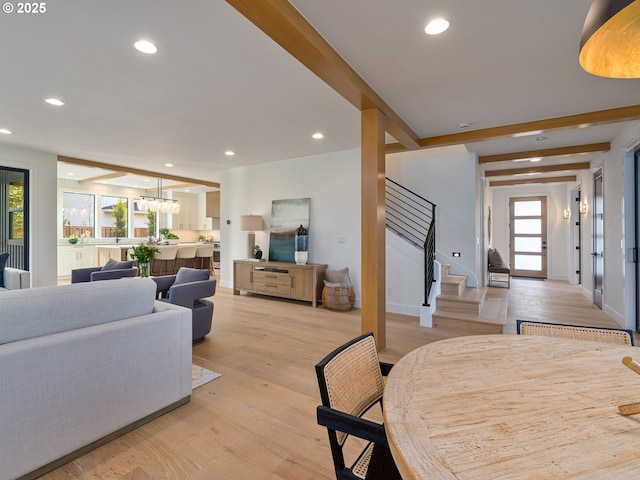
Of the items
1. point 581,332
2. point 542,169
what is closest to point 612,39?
point 581,332

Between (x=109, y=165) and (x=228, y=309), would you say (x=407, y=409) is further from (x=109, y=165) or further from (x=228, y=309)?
(x=109, y=165)

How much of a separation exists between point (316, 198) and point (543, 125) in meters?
3.54

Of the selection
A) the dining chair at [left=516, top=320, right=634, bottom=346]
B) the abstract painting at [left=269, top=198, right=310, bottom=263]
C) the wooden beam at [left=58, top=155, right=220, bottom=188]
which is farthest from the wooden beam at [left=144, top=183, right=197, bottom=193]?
the dining chair at [left=516, top=320, right=634, bottom=346]

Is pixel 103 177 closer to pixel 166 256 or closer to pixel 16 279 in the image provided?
pixel 166 256

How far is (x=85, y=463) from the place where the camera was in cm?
174

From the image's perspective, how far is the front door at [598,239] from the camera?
17.0 ft

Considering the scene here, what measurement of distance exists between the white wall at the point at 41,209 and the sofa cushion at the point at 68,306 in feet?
16.5

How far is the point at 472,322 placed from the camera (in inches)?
157

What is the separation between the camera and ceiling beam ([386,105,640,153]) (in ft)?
11.4

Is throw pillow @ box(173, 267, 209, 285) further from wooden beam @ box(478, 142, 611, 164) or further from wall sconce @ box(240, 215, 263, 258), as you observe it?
wooden beam @ box(478, 142, 611, 164)

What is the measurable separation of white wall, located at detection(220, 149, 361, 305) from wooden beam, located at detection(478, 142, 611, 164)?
2.59 metres

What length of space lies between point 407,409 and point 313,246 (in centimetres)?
507

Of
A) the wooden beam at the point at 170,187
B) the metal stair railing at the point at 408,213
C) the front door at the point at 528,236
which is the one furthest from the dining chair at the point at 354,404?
the front door at the point at 528,236

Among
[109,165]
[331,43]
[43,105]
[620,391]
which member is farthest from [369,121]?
[109,165]
